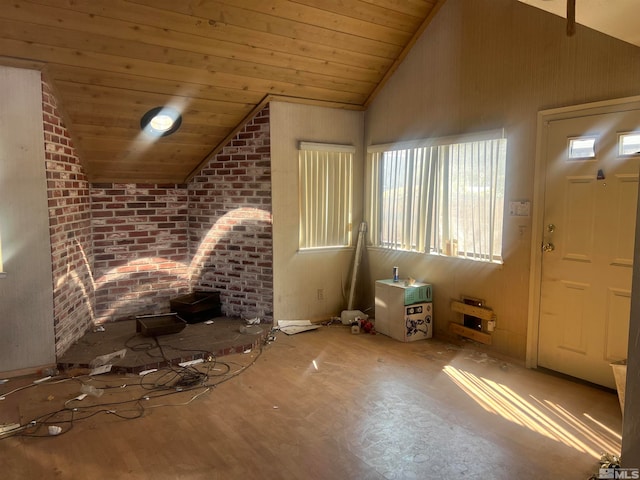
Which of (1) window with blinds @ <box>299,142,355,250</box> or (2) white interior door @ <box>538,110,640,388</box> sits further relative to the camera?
(1) window with blinds @ <box>299,142,355,250</box>

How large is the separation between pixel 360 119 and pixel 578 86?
2401mm

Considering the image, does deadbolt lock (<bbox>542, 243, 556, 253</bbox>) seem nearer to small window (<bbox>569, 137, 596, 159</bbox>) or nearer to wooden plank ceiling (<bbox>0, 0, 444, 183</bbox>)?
small window (<bbox>569, 137, 596, 159</bbox>)

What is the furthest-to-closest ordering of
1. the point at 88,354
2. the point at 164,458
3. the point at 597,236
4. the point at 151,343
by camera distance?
the point at 151,343
the point at 88,354
the point at 597,236
the point at 164,458

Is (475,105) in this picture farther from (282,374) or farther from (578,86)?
(282,374)

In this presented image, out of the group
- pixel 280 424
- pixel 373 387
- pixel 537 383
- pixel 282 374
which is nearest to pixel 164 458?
pixel 280 424

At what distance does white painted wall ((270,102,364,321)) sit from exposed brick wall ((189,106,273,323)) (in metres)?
0.09

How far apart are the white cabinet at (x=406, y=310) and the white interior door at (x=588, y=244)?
3.61 feet

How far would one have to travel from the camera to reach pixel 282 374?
12.2ft

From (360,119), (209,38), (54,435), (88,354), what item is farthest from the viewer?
(360,119)

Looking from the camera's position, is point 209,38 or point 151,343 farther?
point 151,343

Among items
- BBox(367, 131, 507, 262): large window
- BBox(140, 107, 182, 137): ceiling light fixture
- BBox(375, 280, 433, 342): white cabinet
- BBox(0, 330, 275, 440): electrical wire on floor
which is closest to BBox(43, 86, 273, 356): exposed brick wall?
BBox(140, 107, 182, 137): ceiling light fixture

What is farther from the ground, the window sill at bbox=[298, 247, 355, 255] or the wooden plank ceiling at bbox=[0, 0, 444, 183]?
the wooden plank ceiling at bbox=[0, 0, 444, 183]

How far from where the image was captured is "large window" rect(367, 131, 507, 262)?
4055 mm

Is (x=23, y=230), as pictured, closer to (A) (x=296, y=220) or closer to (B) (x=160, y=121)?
(B) (x=160, y=121)
